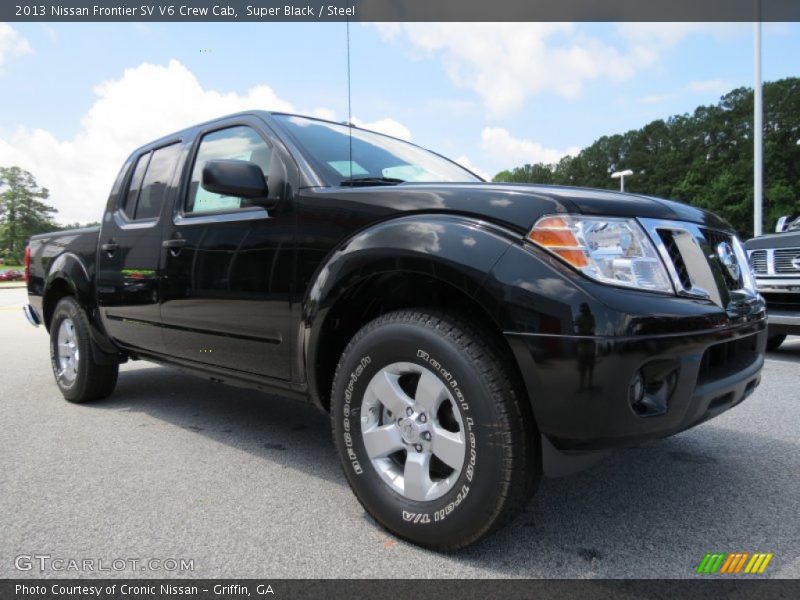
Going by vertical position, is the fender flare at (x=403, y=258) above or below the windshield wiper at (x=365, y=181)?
below

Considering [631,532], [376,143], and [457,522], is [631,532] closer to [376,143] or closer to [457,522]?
→ [457,522]

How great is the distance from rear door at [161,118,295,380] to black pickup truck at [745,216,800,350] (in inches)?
198

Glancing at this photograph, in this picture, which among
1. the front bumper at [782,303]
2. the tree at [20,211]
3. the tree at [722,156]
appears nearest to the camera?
the front bumper at [782,303]

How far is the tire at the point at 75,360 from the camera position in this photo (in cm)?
414

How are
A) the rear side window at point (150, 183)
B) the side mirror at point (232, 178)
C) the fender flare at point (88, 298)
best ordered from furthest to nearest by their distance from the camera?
the fender flare at point (88, 298) < the rear side window at point (150, 183) < the side mirror at point (232, 178)

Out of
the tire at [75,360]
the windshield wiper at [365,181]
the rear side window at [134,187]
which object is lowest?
the tire at [75,360]

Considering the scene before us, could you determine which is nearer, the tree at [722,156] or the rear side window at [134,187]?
the rear side window at [134,187]

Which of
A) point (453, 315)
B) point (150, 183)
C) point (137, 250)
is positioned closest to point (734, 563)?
point (453, 315)

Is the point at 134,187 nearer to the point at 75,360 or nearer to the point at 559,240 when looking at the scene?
the point at 75,360

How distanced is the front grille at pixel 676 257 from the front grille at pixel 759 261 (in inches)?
184

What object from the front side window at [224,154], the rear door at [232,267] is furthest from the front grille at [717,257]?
the front side window at [224,154]

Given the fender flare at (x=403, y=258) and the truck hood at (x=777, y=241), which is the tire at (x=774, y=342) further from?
the fender flare at (x=403, y=258)

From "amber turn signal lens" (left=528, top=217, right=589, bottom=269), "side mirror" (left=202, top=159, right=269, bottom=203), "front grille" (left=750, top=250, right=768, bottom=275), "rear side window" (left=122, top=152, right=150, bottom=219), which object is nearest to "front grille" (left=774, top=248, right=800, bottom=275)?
"front grille" (left=750, top=250, right=768, bottom=275)

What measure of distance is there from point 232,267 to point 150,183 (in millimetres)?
1388
